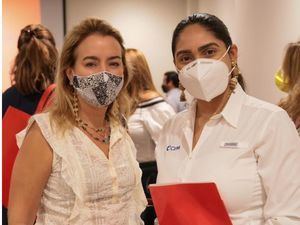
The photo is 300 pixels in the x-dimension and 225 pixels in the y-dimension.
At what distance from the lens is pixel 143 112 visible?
10.8ft

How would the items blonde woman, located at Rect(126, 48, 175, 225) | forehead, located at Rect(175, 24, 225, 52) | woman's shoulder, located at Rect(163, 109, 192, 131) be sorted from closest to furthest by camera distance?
forehead, located at Rect(175, 24, 225, 52)
woman's shoulder, located at Rect(163, 109, 192, 131)
blonde woman, located at Rect(126, 48, 175, 225)

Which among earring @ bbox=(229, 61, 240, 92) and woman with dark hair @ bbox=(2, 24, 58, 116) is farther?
woman with dark hair @ bbox=(2, 24, 58, 116)

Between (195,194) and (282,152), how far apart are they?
0.93 ft

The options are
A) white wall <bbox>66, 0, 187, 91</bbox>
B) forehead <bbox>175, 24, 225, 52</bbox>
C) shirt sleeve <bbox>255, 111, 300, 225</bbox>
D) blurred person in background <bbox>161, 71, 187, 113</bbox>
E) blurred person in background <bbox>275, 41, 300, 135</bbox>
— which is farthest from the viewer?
white wall <bbox>66, 0, 187, 91</bbox>

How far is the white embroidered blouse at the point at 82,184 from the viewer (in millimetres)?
1554

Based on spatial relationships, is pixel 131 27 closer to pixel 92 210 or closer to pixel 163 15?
pixel 163 15

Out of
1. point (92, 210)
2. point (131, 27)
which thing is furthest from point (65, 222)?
point (131, 27)

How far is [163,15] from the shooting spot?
6879 mm

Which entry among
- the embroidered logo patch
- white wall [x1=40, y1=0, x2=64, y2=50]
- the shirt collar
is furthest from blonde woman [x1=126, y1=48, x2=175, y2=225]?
white wall [x1=40, y1=0, x2=64, y2=50]

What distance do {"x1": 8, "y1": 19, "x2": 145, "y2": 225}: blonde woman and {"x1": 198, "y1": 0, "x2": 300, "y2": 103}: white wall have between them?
1830 millimetres

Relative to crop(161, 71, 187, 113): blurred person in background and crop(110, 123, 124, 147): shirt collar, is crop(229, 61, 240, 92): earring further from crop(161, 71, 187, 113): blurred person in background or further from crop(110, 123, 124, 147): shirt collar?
crop(161, 71, 187, 113): blurred person in background

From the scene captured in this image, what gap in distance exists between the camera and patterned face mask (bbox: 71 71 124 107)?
1.66 metres

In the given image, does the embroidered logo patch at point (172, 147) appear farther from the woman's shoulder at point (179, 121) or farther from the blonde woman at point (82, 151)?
the blonde woman at point (82, 151)

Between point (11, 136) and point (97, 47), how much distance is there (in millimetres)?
991
